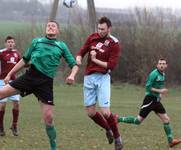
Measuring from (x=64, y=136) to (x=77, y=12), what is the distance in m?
28.9

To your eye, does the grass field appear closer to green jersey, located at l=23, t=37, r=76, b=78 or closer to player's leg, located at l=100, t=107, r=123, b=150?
player's leg, located at l=100, t=107, r=123, b=150

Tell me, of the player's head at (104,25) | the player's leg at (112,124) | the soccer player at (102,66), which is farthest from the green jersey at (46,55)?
the player's leg at (112,124)

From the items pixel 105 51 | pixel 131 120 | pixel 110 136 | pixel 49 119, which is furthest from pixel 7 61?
pixel 49 119

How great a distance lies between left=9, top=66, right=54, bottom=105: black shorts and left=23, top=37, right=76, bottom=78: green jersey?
11cm

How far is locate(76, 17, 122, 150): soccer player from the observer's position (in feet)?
36.4

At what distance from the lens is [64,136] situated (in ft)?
46.2

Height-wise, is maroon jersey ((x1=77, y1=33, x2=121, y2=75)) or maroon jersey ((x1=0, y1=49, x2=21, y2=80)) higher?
maroon jersey ((x1=77, y1=33, x2=121, y2=75))

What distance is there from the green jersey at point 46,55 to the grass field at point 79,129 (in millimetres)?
1754

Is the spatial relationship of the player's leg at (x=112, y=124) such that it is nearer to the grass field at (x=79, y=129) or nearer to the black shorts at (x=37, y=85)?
the grass field at (x=79, y=129)

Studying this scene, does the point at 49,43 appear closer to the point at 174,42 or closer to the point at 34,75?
the point at 34,75

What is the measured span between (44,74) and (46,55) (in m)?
0.32

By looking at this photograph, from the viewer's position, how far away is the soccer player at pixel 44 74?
10.5 meters

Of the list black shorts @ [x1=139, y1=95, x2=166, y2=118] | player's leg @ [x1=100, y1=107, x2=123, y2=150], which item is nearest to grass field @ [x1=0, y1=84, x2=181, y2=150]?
player's leg @ [x1=100, y1=107, x2=123, y2=150]

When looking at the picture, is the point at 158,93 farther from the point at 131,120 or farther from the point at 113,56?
the point at 113,56
